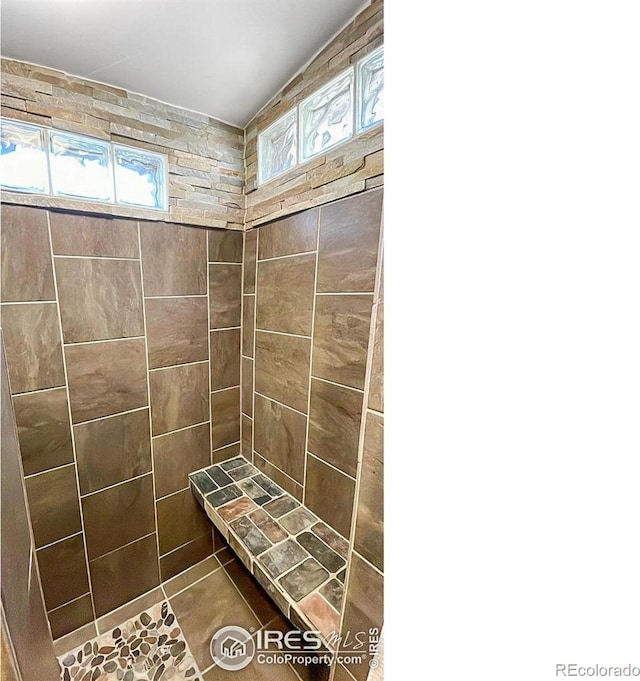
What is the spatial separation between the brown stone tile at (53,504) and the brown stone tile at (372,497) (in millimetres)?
1274

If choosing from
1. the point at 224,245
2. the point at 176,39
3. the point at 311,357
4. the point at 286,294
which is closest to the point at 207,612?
the point at 311,357

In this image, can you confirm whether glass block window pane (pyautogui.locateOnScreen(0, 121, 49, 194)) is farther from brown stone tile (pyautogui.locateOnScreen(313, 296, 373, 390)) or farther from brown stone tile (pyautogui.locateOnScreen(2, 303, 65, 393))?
brown stone tile (pyautogui.locateOnScreen(313, 296, 373, 390))

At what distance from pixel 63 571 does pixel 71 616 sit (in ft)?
0.75

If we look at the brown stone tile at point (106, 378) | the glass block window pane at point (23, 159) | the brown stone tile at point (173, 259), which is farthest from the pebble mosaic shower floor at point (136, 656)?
the glass block window pane at point (23, 159)

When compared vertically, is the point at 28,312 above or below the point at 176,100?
below

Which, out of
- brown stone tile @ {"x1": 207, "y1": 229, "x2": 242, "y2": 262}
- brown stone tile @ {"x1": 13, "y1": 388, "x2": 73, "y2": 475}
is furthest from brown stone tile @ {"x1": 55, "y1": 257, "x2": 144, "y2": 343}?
brown stone tile @ {"x1": 207, "y1": 229, "x2": 242, "y2": 262}

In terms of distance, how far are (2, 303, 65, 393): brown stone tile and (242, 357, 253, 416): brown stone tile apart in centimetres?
75

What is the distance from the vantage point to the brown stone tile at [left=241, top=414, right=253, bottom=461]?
5.31ft

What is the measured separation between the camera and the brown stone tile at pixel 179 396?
4.56ft

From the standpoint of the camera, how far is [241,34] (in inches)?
37.8

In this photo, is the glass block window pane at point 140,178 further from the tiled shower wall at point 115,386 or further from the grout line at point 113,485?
the grout line at point 113,485
